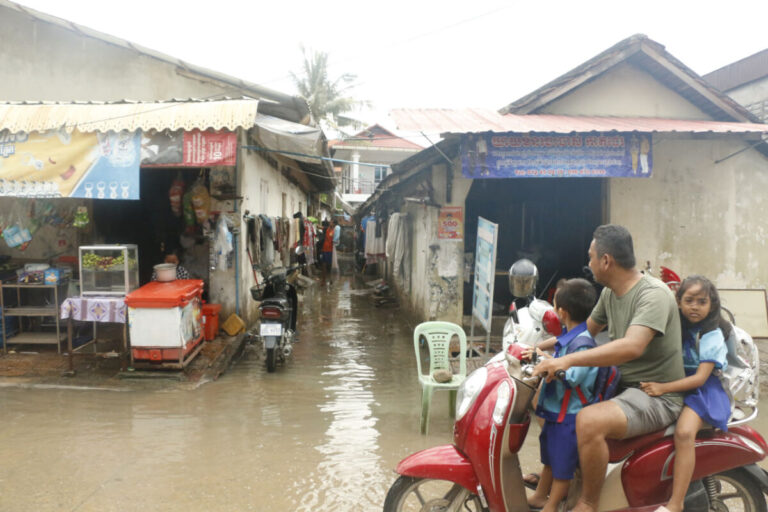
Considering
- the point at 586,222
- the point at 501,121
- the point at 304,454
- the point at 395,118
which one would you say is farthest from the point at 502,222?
the point at 304,454

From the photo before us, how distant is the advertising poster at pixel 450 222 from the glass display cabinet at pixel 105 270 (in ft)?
14.7

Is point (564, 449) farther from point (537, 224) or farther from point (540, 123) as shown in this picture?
point (537, 224)

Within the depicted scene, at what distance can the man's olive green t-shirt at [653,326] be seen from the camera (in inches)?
98.7

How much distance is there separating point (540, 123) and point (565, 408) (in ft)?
18.3

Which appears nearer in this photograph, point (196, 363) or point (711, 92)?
point (196, 363)

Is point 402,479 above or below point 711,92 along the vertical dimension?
below

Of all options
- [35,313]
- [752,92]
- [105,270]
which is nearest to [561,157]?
[105,270]

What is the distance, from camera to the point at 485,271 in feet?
20.4

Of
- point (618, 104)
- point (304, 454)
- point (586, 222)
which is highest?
point (618, 104)

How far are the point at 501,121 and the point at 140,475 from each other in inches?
243

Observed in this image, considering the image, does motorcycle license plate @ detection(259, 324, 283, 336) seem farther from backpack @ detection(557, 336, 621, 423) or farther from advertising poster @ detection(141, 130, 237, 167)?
backpack @ detection(557, 336, 621, 423)

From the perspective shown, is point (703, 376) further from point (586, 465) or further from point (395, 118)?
point (395, 118)

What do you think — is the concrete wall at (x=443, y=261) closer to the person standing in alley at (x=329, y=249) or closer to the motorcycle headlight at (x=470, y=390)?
the motorcycle headlight at (x=470, y=390)

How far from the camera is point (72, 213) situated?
784 cm
